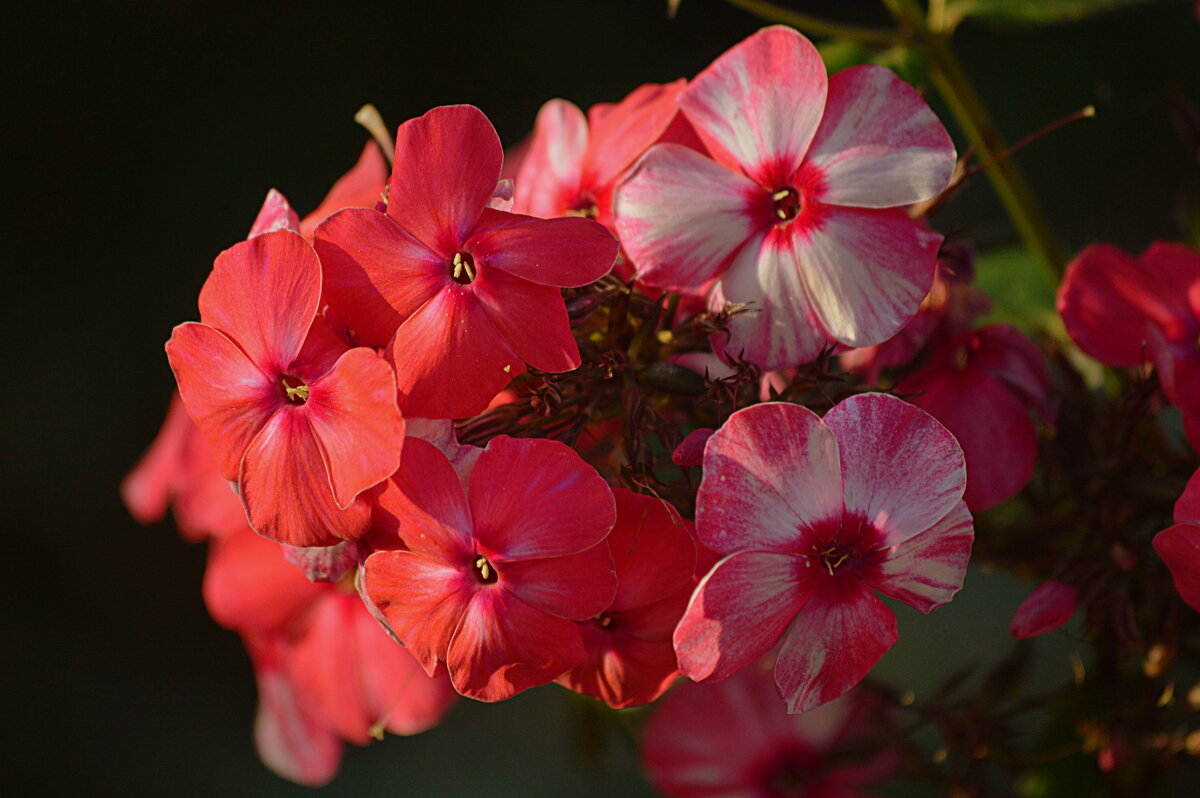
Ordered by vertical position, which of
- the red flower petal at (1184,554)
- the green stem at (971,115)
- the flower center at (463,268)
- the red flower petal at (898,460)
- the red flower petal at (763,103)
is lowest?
the red flower petal at (1184,554)

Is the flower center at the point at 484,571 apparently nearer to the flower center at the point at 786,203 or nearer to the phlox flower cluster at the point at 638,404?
the phlox flower cluster at the point at 638,404

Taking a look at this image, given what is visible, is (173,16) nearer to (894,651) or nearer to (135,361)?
(135,361)

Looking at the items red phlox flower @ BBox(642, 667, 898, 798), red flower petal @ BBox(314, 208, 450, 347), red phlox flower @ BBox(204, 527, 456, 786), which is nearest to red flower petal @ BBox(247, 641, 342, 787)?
red phlox flower @ BBox(204, 527, 456, 786)

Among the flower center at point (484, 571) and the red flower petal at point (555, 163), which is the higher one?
the red flower petal at point (555, 163)

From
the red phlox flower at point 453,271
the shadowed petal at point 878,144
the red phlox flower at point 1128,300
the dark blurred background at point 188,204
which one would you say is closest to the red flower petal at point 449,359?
the red phlox flower at point 453,271

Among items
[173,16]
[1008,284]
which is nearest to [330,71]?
[173,16]

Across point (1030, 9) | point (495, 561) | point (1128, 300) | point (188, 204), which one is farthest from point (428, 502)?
point (188, 204)

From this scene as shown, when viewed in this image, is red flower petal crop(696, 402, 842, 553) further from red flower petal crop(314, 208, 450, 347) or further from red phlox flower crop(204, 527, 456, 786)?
red phlox flower crop(204, 527, 456, 786)

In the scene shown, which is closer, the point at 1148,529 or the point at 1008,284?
the point at 1148,529
